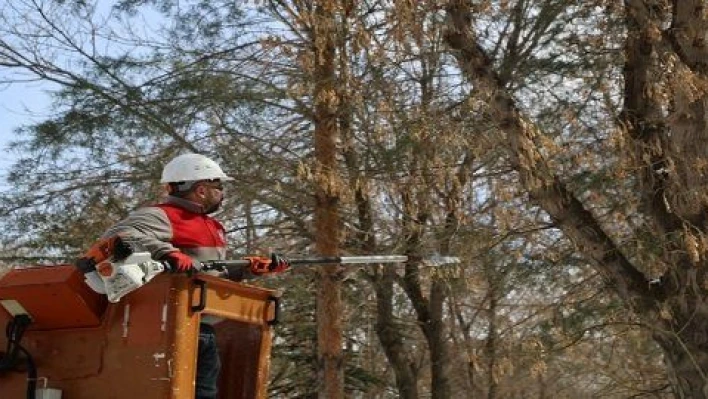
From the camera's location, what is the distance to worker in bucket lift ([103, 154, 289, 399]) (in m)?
4.26

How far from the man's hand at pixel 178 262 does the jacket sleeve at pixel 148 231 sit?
34mm

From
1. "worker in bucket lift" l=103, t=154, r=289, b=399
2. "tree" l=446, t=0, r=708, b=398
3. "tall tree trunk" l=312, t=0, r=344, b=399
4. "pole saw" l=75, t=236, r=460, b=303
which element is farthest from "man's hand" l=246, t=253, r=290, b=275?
"tall tree trunk" l=312, t=0, r=344, b=399

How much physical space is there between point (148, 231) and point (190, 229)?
0.31 metres

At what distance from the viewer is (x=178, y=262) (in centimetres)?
416

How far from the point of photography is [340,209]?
12344 mm

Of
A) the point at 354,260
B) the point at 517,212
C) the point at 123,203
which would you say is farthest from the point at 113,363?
the point at 123,203

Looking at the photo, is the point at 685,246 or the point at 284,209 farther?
the point at 284,209

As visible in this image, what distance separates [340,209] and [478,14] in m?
4.23

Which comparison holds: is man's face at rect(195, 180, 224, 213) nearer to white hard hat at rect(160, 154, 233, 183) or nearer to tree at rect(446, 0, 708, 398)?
white hard hat at rect(160, 154, 233, 183)

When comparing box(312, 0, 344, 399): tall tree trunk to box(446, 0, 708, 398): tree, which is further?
box(312, 0, 344, 399): tall tree trunk

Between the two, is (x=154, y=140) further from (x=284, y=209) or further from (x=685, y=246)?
(x=685, y=246)

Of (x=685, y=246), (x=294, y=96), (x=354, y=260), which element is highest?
(x=294, y=96)

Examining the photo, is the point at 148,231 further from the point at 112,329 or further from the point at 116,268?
the point at 112,329

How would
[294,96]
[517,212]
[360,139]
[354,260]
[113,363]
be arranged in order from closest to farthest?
[113,363] → [354,260] → [517,212] → [294,96] → [360,139]
